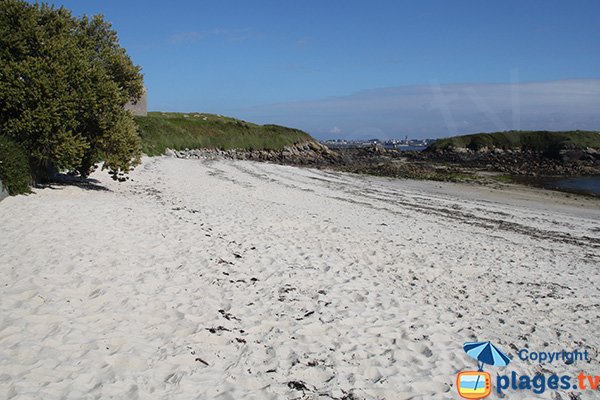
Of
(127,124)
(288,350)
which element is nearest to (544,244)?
(288,350)

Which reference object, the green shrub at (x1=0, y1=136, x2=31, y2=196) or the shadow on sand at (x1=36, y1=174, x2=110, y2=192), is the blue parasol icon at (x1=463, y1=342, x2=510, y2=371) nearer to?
the green shrub at (x1=0, y1=136, x2=31, y2=196)

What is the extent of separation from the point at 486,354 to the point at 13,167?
14278 millimetres

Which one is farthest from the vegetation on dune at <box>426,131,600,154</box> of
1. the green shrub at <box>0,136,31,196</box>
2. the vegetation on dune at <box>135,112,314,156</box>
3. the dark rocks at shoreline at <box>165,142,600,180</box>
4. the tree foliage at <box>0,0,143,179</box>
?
the green shrub at <box>0,136,31,196</box>

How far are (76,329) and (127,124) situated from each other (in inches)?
503

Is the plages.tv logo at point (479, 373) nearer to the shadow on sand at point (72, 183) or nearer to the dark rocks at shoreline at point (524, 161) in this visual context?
the shadow on sand at point (72, 183)

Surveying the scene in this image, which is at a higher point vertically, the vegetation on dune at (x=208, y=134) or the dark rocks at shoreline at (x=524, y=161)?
the vegetation on dune at (x=208, y=134)

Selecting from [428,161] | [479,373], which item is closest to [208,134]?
[428,161]

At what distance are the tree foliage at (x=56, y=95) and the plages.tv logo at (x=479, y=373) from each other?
46.5 feet

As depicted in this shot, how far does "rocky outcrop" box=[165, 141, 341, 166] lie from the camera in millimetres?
58375

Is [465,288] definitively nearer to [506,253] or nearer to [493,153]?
[506,253]

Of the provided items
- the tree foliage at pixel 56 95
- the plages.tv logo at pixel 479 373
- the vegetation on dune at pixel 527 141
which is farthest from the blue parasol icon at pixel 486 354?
the vegetation on dune at pixel 527 141

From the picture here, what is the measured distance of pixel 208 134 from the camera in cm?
6262

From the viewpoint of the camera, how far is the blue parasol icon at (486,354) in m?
6.23

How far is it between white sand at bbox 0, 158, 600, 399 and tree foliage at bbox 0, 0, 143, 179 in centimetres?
193
